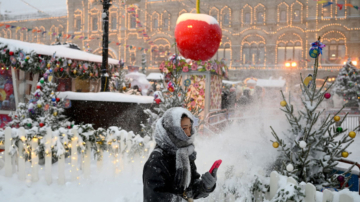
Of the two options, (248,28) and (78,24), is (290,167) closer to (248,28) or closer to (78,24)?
(248,28)

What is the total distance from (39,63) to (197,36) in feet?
18.1

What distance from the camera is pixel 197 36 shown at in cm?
352

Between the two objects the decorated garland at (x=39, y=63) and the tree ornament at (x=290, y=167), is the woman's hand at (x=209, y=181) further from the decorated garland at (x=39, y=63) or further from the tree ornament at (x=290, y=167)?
the decorated garland at (x=39, y=63)

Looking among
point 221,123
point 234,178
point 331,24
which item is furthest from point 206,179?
point 331,24

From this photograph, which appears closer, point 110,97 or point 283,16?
point 110,97

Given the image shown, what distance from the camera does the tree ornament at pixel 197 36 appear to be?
11.6ft

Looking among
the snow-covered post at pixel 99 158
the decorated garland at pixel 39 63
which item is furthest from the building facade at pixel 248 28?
the snow-covered post at pixel 99 158

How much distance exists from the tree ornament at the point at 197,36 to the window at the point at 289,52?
27003 mm

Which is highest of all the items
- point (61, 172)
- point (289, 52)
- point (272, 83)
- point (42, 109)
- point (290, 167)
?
point (289, 52)

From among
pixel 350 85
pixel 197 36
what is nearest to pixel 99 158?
pixel 197 36

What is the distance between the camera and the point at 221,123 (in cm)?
1007

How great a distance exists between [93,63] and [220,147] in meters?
5.69

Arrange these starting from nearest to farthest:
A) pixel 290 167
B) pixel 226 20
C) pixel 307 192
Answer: pixel 307 192 < pixel 290 167 < pixel 226 20

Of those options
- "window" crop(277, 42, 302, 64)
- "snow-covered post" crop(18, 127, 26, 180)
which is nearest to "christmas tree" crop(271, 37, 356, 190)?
"snow-covered post" crop(18, 127, 26, 180)
